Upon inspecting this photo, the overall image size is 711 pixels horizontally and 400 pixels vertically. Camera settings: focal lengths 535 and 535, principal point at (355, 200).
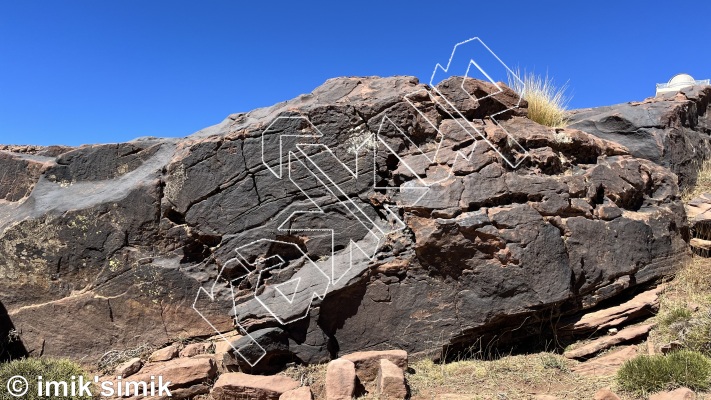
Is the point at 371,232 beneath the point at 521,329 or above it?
above

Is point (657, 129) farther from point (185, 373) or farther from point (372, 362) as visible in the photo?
point (185, 373)

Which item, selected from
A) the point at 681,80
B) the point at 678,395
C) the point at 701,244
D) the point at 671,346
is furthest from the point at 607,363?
the point at 681,80

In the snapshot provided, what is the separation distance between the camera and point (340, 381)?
5.44 meters

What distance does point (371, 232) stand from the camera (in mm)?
6785

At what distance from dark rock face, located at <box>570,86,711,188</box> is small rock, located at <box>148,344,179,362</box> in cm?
733

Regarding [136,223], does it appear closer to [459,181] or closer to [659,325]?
[459,181]

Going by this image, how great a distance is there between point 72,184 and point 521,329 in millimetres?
6573

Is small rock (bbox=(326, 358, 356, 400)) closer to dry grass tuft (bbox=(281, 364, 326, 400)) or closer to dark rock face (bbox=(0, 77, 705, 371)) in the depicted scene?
dry grass tuft (bbox=(281, 364, 326, 400))

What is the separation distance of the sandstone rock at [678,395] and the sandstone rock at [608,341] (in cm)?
158

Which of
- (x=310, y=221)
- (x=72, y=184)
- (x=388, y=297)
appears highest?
(x=72, y=184)

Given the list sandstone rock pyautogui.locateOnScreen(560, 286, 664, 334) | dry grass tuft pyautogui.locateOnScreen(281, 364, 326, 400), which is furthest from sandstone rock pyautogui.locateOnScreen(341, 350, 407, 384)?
sandstone rock pyautogui.locateOnScreen(560, 286, 664, 334)

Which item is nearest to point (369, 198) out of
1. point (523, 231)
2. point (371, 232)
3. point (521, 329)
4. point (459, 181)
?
point (371, 232)

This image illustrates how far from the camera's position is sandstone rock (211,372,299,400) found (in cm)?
545

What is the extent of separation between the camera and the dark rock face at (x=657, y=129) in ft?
29.2
